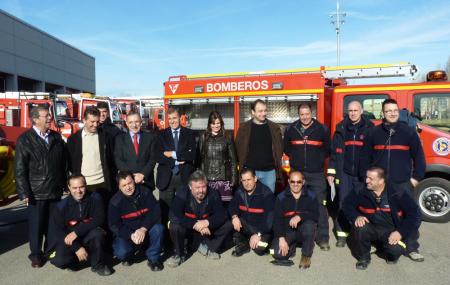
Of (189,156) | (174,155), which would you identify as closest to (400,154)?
(189,156)

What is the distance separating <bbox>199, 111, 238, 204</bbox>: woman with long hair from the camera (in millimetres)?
4656

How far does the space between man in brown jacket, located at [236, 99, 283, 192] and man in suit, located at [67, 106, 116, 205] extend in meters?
1.62

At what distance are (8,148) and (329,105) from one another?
4535 millimetres

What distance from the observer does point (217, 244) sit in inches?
175

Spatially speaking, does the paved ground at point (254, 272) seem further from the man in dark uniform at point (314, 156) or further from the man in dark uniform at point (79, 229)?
the man in dark uniform at point (314, 156)

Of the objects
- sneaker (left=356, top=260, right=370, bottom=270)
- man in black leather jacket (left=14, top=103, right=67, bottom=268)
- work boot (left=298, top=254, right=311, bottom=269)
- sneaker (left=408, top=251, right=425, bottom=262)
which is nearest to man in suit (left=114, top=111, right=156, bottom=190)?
man in black leather jacket (left=14, top=103, right=67, bottom=268)

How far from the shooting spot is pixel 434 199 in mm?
5504

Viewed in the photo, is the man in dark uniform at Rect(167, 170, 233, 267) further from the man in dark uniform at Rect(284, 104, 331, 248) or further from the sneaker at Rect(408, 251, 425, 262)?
the sneaker at Rect(408, 251, 425, 262)

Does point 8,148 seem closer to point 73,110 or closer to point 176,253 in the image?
point 176,253

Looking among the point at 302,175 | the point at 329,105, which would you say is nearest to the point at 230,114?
the point at 329,105

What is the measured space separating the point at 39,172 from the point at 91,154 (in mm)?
571

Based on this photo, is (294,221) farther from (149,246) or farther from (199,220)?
(149,246)

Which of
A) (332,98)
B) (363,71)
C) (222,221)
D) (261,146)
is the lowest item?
(222,221)

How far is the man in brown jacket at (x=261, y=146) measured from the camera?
185 inches
